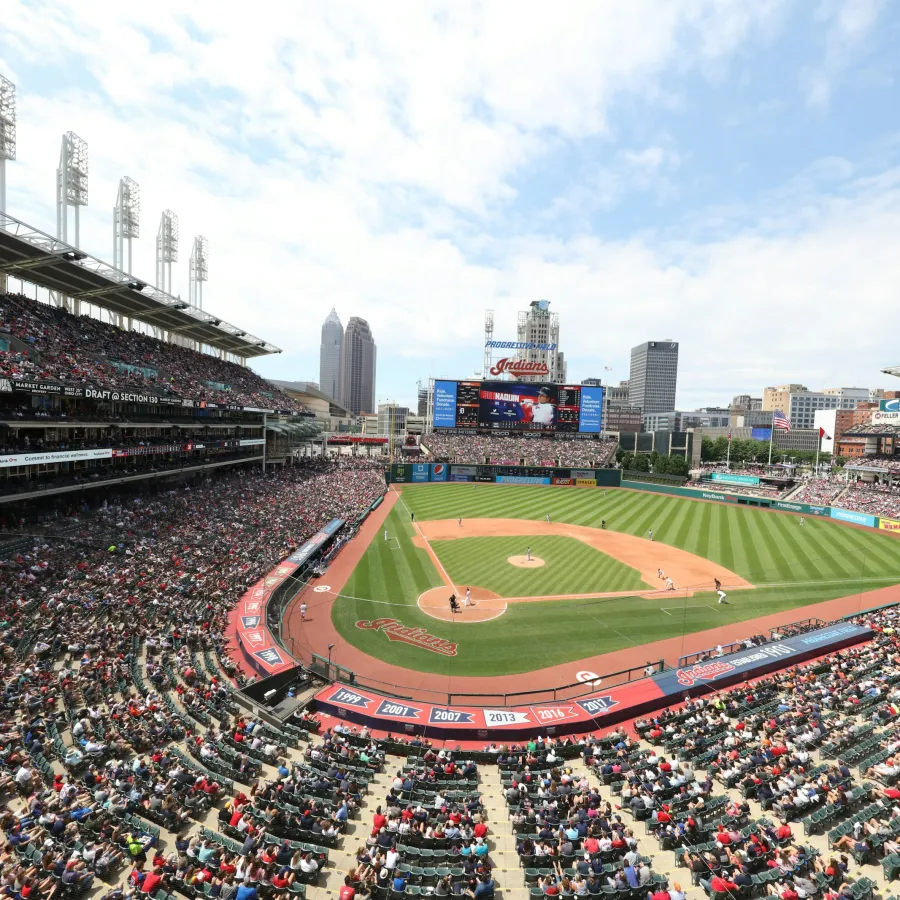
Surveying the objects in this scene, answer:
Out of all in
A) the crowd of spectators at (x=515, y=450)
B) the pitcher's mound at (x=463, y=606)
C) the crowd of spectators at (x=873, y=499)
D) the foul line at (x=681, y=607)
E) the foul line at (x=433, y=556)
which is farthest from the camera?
the crowd of spectators at (x=515, y=450)

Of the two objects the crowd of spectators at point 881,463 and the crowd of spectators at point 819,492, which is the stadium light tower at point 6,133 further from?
the crowd of spectators at point 881,463

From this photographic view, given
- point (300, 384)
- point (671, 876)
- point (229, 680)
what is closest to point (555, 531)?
point (229, 680)

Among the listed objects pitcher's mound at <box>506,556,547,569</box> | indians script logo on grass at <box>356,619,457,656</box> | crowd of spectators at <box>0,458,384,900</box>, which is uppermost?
crowd of spectators at <box>0,458,384,900</box>

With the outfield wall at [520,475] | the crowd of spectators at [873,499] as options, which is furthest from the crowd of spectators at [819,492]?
the outfield wall at [520,475]

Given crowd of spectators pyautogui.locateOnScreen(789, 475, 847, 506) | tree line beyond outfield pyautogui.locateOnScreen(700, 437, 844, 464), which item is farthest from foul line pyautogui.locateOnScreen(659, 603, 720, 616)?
tree line beyond outfield pyautogui.locateOnScreen(700, 437, 844, 464)

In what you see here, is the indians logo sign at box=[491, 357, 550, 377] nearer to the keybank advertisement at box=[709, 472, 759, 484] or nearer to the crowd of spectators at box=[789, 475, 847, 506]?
the keybank advertisement at box=[709, 472, 759, 484]

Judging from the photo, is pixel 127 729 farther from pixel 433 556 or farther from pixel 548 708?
pixel 433 556
